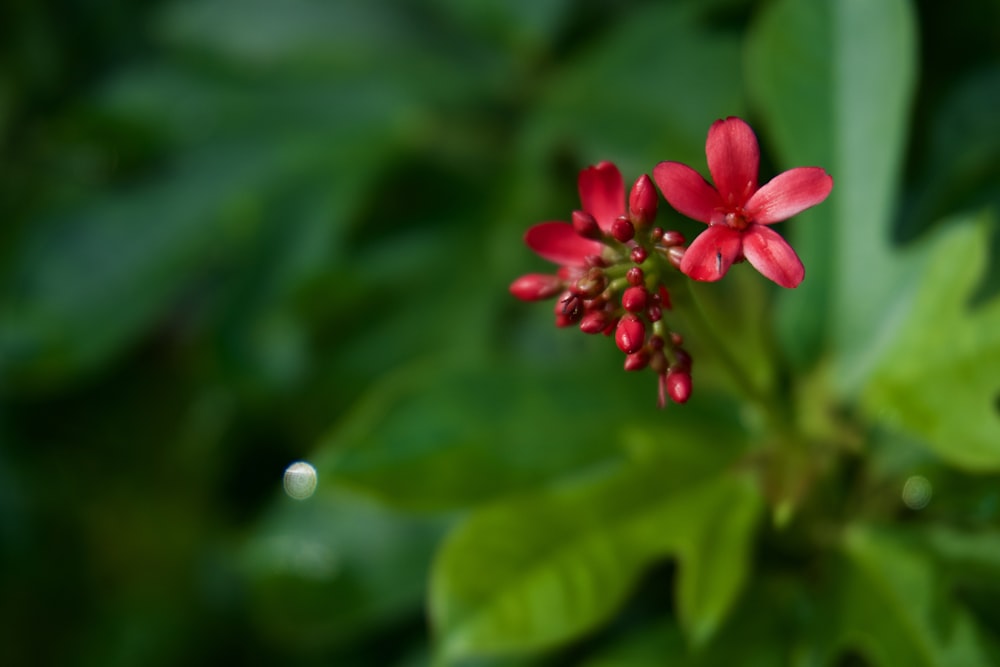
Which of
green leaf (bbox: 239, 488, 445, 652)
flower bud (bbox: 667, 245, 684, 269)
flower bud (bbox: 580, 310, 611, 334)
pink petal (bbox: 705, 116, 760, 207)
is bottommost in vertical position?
green leaf (bbox: 239, 488, 445, 652)

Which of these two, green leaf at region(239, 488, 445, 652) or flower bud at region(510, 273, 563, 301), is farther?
green leaf at region(239, 488, 445, 652)

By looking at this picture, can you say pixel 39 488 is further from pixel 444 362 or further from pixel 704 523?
pixel 704 523

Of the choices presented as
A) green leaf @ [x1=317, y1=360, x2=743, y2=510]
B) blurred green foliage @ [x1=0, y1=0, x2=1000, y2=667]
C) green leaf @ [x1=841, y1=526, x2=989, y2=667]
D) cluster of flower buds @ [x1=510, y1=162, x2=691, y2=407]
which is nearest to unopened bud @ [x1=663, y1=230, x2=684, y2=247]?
cluster of flower buds @ [x1=510, y1=162, x2=691, y2=407]

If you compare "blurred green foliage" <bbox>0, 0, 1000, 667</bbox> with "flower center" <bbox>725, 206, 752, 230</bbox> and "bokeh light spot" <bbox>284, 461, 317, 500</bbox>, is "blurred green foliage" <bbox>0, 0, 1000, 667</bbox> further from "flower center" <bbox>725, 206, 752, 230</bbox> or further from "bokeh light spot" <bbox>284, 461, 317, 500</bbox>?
"flower center" <bbox>725, 206, 752, 230</bbox>

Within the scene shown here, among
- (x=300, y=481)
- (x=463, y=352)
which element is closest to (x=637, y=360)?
(x=463, y=352)

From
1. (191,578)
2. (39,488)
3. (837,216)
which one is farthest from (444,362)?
(39,488)

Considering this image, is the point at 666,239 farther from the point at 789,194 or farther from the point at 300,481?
the point at 300,481
